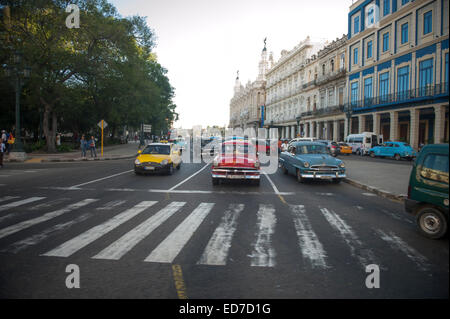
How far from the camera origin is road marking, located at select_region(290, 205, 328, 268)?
4641mm

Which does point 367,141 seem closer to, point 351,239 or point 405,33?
Answer: point 405,33

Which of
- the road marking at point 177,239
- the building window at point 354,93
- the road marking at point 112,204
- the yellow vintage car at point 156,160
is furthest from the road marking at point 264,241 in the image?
the building window at point 354,93

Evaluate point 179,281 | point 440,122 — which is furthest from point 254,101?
point 179,281

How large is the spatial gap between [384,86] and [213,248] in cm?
3967

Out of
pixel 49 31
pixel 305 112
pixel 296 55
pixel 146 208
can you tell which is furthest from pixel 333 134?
pixel 146 208

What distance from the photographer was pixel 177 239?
563 cm

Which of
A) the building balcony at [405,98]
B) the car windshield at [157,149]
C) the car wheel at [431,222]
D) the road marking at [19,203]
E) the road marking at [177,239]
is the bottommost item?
the road marking at [177,239]

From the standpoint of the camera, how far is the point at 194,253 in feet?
16.1

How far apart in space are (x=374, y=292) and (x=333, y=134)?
161 feet

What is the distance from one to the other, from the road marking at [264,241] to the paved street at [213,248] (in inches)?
0.7

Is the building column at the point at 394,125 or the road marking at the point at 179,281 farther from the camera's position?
the building column at the point at 394,125

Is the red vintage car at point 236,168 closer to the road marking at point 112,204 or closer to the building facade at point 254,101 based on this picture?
the road marking at point 112,204

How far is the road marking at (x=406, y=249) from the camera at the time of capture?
4484 mm
